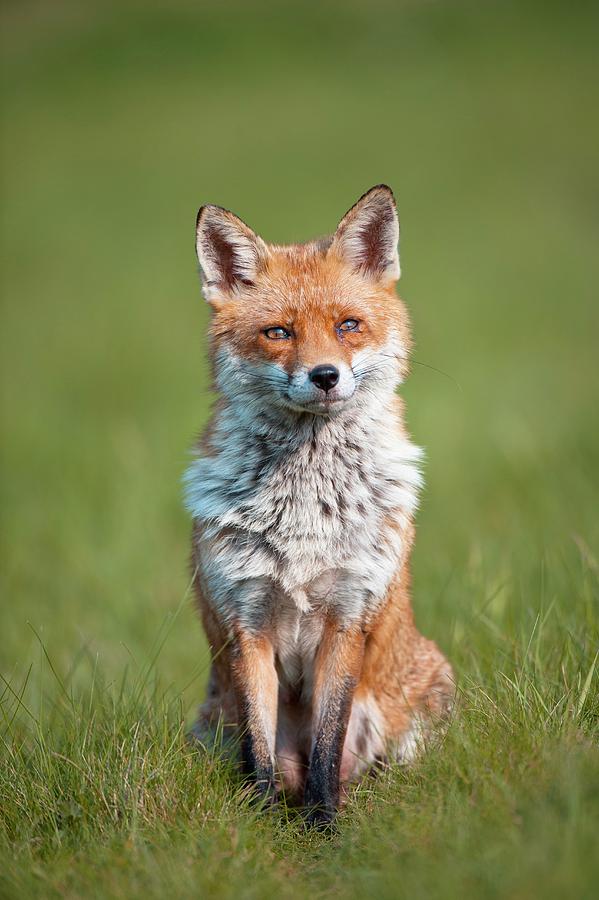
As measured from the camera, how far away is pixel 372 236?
4312 mm

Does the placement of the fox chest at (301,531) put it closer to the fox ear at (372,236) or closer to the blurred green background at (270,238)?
the blurred green background at (270,238)

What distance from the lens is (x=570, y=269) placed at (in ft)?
60.0

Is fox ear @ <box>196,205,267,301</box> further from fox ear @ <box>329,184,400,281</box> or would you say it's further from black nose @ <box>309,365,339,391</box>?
black nose @ <box>309,365,339,391</box>

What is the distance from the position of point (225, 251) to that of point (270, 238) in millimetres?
14223

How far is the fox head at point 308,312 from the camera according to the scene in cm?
389

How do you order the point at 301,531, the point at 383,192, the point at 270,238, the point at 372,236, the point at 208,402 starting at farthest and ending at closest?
the point at 270,238 → the point at 208,402 → the point at 372,236 → the point at 383,192 → the point at 301,531

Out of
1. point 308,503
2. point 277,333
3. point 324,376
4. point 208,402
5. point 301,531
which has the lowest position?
point 208,402

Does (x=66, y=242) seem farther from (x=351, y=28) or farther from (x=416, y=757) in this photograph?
(x=416, y=757)

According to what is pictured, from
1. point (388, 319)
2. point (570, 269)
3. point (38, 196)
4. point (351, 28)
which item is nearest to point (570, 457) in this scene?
point (388, 319)

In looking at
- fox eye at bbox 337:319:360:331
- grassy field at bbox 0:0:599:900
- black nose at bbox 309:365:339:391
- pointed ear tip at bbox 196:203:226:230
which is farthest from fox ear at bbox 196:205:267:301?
grassy field at bbox 0:0:599:900

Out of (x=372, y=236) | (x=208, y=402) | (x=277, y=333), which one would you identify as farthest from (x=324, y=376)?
(x=208, y=402)

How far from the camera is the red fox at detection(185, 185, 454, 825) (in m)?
3.97

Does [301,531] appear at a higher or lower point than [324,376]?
lower

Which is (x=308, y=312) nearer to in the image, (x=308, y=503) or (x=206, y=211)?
(x=206, y=211)
